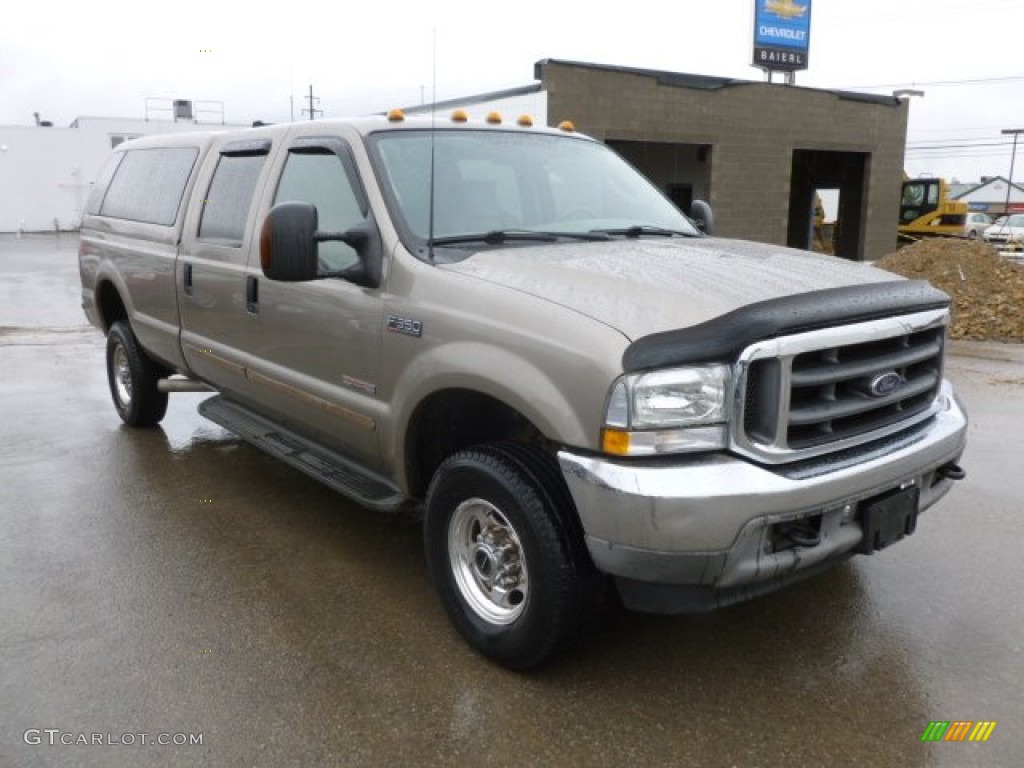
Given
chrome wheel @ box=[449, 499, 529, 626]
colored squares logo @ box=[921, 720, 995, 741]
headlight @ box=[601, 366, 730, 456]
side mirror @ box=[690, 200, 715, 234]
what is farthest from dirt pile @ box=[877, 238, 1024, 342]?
headlight @ box=[601, 366, 730, 456]

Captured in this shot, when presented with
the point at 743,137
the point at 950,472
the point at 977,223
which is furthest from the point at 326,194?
the point at 977,223

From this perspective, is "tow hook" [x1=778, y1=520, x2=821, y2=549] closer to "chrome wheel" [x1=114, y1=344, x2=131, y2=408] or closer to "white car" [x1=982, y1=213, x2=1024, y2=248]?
"chrome wheel" [x1=114, y1=344, x2=131, y2=408]

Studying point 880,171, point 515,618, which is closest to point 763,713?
point 515,618

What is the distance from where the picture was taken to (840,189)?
1125 inches

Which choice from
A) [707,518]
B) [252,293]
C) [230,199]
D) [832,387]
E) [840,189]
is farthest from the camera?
[840,189]

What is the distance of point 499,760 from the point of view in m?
2.82

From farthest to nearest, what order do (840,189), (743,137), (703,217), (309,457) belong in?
1. (840,189)
2. (743,137)
3. (703,217)
4. (309,457)

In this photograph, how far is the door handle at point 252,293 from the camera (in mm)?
4590

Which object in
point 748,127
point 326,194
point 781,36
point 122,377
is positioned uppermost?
point 781,36

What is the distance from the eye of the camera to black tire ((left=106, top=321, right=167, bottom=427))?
21.1 feet

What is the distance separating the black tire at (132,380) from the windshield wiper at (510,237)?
11.7ft

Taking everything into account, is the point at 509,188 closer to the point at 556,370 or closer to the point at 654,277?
the point at 654,277

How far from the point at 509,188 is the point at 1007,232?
115 feet

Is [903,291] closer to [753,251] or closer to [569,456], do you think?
[753,251]
